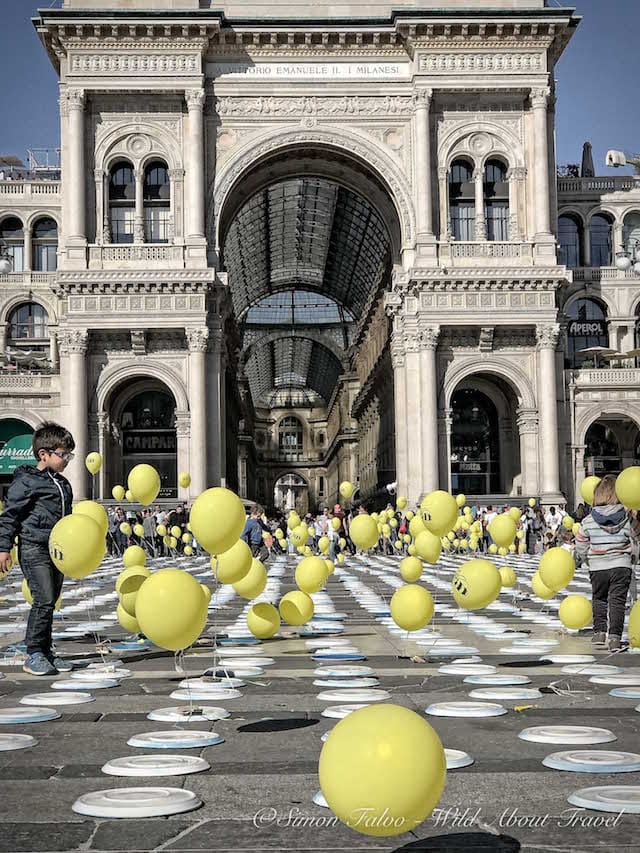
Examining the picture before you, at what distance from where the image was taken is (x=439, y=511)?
42.4 ft

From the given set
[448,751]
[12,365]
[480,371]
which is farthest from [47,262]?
[448,751]

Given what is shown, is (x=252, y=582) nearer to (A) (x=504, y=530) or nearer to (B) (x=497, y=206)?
(A) (x=504, y=530)

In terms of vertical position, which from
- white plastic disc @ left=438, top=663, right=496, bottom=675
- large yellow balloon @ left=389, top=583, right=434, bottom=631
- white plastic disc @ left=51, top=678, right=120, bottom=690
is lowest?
white plastic disc @ left=438, top=663, right=496, bottom=675

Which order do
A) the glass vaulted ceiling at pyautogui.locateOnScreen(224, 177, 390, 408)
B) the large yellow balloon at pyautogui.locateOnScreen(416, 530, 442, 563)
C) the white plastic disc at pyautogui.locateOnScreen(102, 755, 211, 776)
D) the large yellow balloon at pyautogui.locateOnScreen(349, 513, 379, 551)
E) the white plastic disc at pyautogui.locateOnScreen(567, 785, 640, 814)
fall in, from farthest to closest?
the glass vaulted ceiling at pyautogui.locateOnScreen(224, 177, 390, 408) < the large yellow balloon at pyautogui.locateOnScreen(349, 513, 379, 551) < the large yellow balloon at pyautogui.locateOnScreen(416, 530, 442, 563) < the white plastic disc at pyautogui.locateOnScreen(102, 755, 211, 776) < the white plastic disc at pyautogui.locateOnScreen(567, 785, 640, 814)

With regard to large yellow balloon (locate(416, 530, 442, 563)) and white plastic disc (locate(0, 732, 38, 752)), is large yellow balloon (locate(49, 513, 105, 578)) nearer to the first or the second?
white plastic disc (locate(0, 732, 38, 752))

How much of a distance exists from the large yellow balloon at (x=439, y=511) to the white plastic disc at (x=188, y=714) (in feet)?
18.8

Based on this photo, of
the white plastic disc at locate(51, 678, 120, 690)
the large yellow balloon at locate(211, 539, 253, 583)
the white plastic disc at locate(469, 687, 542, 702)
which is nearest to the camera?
the white plastic disc at locate(469, 687, 542, 702)

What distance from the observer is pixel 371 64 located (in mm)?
46312

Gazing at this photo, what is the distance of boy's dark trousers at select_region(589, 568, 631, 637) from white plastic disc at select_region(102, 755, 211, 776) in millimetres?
6376

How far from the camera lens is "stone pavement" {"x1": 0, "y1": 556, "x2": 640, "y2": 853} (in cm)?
452

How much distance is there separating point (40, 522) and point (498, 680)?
426 cm

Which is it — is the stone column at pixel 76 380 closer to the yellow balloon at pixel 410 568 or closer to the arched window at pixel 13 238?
the arched window at pixel 13 238

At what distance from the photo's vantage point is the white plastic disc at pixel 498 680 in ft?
28.5

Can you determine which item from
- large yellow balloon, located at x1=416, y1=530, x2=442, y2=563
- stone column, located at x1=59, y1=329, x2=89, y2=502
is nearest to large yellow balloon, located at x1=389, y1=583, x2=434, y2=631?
large yellow balloon, located at x1=416, y1=530, x2=442, y2=563
